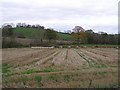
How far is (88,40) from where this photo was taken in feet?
334

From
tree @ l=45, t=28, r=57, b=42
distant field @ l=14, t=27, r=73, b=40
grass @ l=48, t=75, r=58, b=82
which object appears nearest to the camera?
grass @ l=48, t=75, r=58, b=82

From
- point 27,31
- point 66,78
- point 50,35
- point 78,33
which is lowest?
point 66,78

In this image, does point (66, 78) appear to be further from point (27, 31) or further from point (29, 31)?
point (29, 31)

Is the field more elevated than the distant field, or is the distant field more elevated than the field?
the distant field

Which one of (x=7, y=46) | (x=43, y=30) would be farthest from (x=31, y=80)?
(x=43, y=30)

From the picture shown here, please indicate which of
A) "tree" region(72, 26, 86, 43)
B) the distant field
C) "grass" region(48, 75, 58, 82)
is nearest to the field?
"grass" region(48, 75, 58, 82)

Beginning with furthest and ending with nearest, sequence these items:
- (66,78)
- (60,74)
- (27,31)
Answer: (27,31) → (60,74) → (66,78)

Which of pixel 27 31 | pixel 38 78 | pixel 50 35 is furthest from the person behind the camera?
pixel 27 31

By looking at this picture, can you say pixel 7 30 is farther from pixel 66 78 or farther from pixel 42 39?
pixel 66 78

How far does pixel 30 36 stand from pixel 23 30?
22.0ft

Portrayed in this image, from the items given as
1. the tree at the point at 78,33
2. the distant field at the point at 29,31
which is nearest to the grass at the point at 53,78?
the distant field at the point at 29,31

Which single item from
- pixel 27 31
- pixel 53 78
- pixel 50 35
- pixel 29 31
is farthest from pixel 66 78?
pixel 29 31

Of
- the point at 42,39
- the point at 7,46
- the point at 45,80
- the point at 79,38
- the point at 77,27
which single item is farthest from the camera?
the point at 77,27

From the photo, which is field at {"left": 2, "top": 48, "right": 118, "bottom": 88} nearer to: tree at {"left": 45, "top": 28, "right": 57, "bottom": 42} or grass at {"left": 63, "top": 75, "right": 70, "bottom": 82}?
grass at {"left": 63, "top": 75, "right": 70, "bottom": 82}
